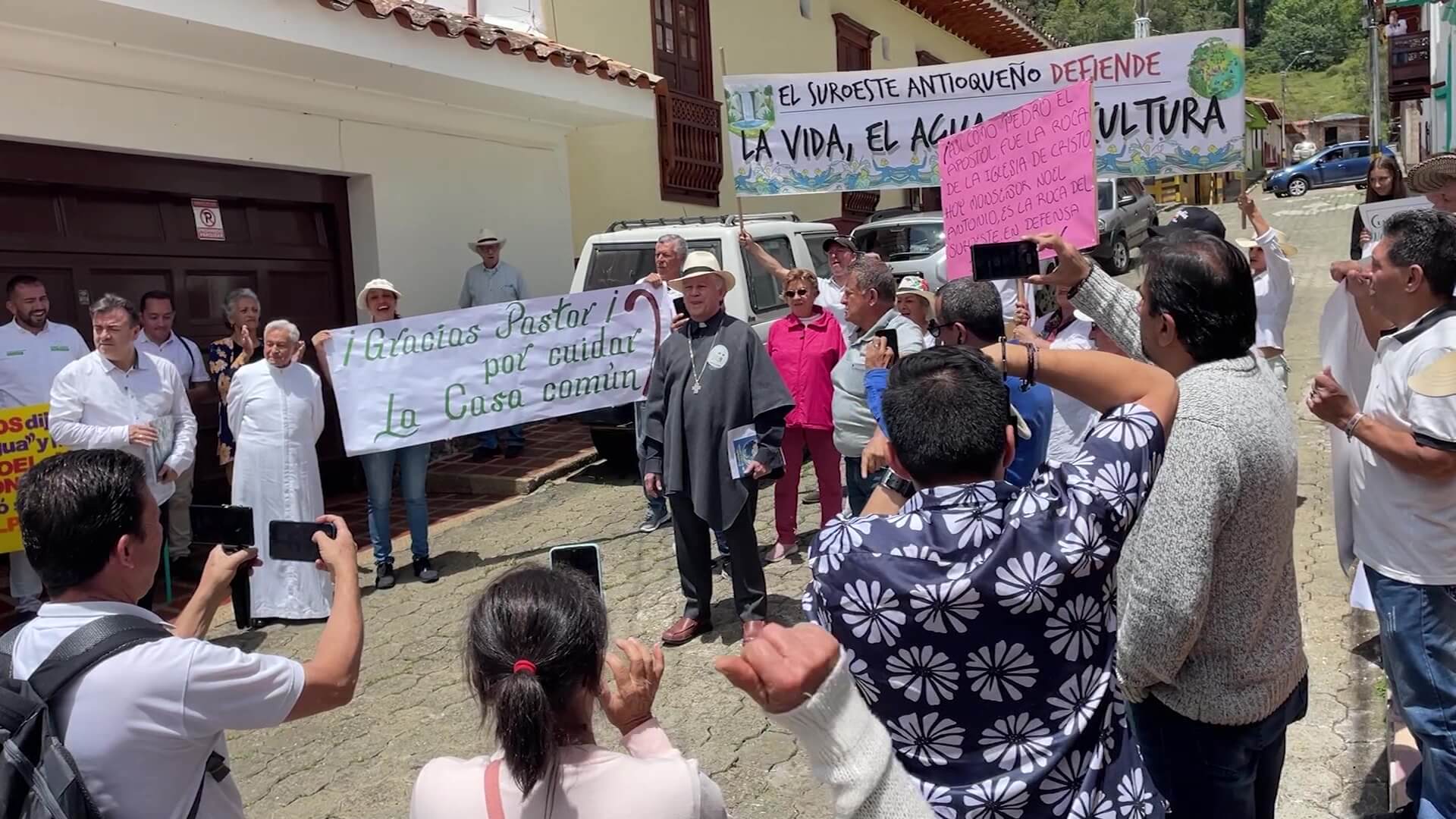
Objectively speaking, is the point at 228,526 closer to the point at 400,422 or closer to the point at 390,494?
the point at 400,422

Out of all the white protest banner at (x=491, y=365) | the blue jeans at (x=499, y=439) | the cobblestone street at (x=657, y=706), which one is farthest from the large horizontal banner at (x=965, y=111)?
the blue jeans at (x=499, y=439)

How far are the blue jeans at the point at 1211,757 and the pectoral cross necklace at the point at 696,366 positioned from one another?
9.69 ft

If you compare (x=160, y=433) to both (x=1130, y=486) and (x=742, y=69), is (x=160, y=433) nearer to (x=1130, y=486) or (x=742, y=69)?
(x=1130, y=486)

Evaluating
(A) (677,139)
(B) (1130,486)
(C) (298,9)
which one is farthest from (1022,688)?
(A) (677,139)

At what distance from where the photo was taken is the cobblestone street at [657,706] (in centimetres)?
371

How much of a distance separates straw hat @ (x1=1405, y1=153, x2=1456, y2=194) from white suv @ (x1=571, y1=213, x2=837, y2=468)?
4.38 meters

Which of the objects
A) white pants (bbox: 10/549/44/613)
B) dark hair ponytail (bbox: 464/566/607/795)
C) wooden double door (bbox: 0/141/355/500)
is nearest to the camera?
dark hair ponytail (bbox: 464/566/607/795)

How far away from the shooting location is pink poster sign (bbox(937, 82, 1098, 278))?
13.3 feet

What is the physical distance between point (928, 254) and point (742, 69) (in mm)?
3576

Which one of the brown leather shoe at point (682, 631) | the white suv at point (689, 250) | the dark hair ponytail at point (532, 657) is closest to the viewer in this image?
the dark hair ponytail at point (532, 657)

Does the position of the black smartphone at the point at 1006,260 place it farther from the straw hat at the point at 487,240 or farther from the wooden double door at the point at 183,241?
the straw hat at the point at 487,240

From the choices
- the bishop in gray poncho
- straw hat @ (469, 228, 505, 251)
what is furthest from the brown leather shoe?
straw hat @ (469, 228, 505, 251)

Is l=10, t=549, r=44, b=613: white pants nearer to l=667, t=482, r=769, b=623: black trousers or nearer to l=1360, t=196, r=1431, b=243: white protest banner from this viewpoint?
l=667, t=482, r=769, b=623: black trousers

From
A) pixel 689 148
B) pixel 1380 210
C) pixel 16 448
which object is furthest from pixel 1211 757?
pixel 689 148
